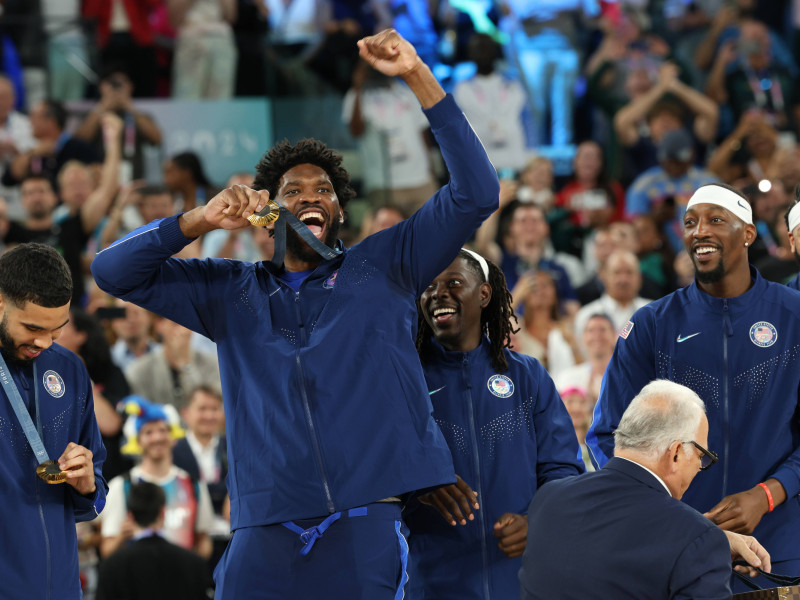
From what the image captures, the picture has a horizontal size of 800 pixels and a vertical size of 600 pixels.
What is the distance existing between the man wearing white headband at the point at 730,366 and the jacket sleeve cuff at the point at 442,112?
1555 mm

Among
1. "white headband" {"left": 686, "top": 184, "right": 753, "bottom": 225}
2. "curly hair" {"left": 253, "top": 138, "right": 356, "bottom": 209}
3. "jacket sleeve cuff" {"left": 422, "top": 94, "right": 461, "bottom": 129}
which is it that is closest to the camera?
"jacket sleeve cuff" {"left": 422, "top": 94, "right": 461, "bottom": 129}

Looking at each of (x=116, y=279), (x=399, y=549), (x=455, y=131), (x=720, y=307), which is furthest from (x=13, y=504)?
(x=720, y=307)

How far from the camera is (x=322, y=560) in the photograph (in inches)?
154

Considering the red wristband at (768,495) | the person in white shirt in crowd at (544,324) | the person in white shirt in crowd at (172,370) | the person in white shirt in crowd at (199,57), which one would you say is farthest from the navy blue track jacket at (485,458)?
the person in white shirt in crowd at (199,57)

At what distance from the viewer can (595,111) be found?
13.0 metres

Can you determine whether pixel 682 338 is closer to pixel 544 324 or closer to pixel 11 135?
pixel 544 324

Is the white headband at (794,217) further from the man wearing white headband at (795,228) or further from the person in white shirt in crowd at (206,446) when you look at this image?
the person in white shirt in crowd at (206,446)

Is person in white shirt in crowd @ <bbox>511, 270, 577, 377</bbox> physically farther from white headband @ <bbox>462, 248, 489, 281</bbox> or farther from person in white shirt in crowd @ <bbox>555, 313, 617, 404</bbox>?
white headband @ <bbox>462, 248, 489, 281</bbox>

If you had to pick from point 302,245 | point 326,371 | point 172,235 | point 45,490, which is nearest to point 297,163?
point 302,245

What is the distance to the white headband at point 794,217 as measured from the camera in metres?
5.42

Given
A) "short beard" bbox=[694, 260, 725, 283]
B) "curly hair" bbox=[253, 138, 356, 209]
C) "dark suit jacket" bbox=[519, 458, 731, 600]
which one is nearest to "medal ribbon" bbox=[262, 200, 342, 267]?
"curly hair" bbox=[253, 138, 356, 209]

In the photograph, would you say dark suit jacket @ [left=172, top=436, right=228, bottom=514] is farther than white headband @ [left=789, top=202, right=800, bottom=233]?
Yes

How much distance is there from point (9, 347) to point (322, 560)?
1.35 metres

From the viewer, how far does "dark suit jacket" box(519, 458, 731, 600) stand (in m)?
3.52
